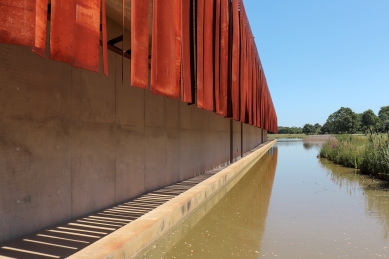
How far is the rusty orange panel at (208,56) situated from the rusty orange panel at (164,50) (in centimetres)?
170

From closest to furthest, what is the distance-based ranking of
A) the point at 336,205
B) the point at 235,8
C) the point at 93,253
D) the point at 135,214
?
1. the point at 93,253
2. the point at 135,214
3. the point at 336,205
4. the point at 235,8

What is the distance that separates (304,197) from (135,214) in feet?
12.3

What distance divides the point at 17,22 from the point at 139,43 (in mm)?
1622

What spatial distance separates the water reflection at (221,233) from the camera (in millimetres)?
3377

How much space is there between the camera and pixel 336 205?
570 centimetres

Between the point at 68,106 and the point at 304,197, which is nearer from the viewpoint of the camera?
the point at 68,106

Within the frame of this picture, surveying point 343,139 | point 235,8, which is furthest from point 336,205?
point 343,139

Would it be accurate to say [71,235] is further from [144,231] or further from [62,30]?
[62,30]

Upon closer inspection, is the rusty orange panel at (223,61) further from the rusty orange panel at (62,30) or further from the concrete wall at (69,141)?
the rusty orange panel at (62,30)

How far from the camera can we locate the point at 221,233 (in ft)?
13.4

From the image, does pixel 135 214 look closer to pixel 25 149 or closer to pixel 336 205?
pixel 25 149

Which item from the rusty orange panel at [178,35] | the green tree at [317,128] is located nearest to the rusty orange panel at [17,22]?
the rusty orange panel at [178,35]

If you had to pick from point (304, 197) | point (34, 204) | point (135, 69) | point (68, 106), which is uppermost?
point (135, 69)

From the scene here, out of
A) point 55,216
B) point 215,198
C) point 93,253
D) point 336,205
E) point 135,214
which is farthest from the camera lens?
point 215,198
